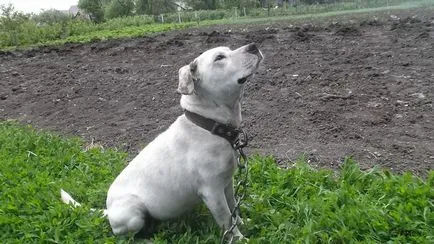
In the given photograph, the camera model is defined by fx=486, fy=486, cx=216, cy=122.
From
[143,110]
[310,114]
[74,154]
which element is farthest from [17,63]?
[310,114]

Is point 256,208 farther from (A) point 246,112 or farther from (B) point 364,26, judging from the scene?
(B) point 364,26

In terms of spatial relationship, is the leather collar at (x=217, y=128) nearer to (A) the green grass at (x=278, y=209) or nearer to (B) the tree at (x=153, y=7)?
(A) the green grass at (x=278, y=209)

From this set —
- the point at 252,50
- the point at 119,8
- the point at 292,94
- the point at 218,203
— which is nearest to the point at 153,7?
the point at 119,8

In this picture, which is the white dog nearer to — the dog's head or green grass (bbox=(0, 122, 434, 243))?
the dog's head

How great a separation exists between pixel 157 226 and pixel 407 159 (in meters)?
2.28

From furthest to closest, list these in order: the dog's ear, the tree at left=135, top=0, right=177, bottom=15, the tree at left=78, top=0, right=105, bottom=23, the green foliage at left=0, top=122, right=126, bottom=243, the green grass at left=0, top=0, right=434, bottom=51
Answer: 1. the tree at left=78, top=0, right=105, bottom=23
2. the tree at left=135, top=0, right=177, bottom=15
3. the green grass at left=0, top=0, right=434, bottom=51
4. the green foliage at left=0, top=122, right=126, bottom=243
5. the dog's ear

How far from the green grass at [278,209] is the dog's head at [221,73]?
105 centimetres

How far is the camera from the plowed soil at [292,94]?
4883 millimetres

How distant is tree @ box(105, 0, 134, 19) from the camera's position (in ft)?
143

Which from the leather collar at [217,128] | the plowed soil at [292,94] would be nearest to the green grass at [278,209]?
the plowed soil at [292,94]

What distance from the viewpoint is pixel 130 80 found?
28.5 ft

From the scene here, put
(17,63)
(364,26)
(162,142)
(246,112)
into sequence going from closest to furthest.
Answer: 1. (162,142)
2. (246,112)
3. (364,26)
4. (17,63)

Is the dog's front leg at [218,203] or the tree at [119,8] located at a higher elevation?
the dog's front leg at [218,203]

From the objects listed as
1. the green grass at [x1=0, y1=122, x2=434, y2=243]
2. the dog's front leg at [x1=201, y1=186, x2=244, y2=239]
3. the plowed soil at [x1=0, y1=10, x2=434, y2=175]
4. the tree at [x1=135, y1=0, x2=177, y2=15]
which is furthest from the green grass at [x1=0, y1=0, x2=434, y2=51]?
the dog's front leg at [x1=201, y1=186, x2=244, y2=239]
